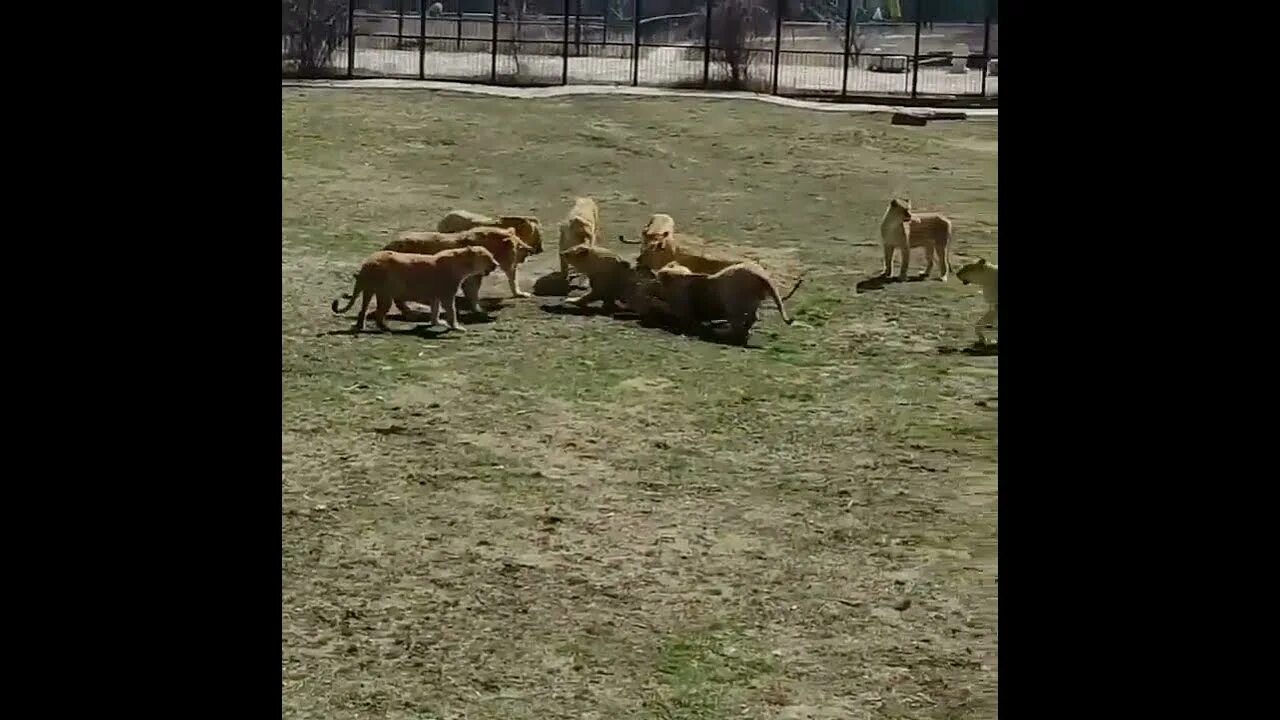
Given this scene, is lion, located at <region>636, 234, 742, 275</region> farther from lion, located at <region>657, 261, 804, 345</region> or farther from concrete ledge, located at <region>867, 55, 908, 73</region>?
concrete ledge, located at <region>867, 55, 908, 73</region>

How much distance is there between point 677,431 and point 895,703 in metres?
1.13

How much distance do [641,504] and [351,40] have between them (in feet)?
15.5

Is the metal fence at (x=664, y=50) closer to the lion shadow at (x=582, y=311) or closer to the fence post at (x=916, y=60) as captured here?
the fence post at (x=916, y=60)

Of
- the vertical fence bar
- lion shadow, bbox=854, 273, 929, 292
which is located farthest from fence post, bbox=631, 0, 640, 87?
lion shadow, bbox=854, 273, 929, 292

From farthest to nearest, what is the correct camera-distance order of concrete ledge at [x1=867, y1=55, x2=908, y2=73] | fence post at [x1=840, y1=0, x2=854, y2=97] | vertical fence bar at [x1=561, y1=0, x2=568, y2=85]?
concrete ledge at [x1=867, y1=55, x2=908, y2=73] → fence post at [x1=840, y1=0, x2=854, y2=97] → vertical fence bar at [x1=561, y1=0, x2=568, y2=85]

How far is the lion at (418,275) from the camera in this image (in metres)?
3.64

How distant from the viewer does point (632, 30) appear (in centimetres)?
775

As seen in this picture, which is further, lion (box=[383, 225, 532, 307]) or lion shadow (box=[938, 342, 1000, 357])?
lion (box=[383, 225, 532, 307])

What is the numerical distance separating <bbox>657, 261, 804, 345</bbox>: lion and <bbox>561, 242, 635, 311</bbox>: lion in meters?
0.14

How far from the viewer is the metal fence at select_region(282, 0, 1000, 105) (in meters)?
7.28

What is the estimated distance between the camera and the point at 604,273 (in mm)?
3998

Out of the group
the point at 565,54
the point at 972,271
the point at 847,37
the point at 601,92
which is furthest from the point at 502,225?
the point at 847,37

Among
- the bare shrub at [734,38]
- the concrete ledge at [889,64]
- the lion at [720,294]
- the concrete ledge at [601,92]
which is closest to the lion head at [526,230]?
the lion at [720,294]
